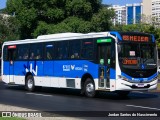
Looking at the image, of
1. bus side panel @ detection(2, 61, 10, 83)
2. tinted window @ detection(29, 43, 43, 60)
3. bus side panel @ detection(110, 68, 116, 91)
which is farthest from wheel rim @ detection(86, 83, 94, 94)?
bus side panel @ detection(2, 61, 10, 83)

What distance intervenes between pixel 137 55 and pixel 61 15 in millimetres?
19982

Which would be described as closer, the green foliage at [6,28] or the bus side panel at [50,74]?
the bus side panel at [50,74]

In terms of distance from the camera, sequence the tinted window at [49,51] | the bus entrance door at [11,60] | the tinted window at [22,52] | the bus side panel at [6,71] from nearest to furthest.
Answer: the tinted window at [49,51]
the tinted window at [22,52]
the bus entrance door at [11,60]
the bus side panel at [6,71]

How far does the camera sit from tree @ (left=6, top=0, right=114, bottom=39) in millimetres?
37919

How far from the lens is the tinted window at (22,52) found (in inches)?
1017

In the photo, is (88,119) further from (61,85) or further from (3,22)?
(3,22)

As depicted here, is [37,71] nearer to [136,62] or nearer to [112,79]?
[112,79]

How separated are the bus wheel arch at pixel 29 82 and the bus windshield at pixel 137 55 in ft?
25.3

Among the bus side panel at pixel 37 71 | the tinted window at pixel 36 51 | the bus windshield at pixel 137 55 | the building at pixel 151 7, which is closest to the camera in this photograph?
the bus windshield at pixel 137 55

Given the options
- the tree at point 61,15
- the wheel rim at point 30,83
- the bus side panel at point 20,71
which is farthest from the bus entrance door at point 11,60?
the tree at point 61,15

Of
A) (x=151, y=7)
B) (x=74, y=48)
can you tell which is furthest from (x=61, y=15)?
(x=151, y=7)

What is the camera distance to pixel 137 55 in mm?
19516

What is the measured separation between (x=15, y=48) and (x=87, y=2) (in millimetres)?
13680

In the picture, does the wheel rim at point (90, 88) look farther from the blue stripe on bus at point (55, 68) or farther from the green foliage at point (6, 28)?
the green foliage at point (6, 28)
